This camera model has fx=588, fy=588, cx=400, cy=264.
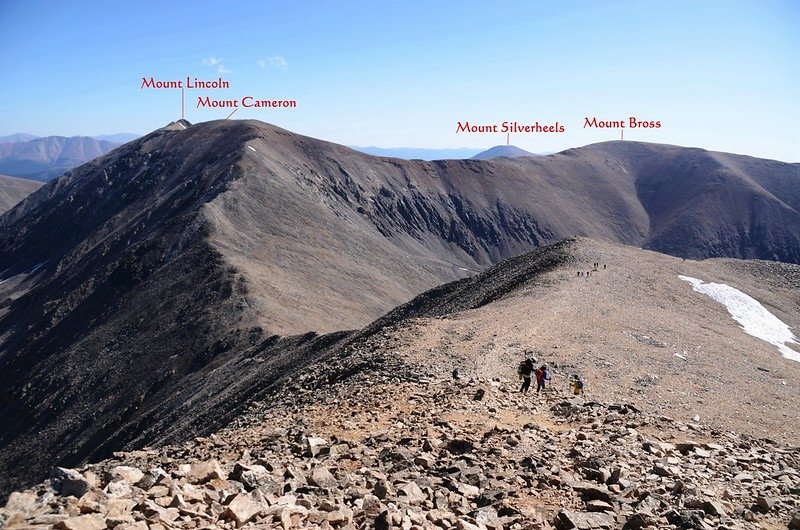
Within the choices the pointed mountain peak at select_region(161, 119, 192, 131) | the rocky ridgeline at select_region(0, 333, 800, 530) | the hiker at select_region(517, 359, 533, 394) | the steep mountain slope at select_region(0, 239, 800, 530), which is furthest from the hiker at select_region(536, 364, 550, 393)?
the pointed mountain peak at select_region(161, 119, 192, 131)

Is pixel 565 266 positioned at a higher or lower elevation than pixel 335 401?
higher

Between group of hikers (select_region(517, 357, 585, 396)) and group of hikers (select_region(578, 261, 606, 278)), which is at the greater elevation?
group of hikers (select_region(578, 261, 606, 278))

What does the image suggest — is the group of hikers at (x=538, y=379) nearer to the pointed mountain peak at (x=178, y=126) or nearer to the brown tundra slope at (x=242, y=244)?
the brown tundra slope at (x=242, y=244)

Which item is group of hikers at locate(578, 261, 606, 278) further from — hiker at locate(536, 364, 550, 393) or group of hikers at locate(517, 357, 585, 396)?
hiker at locate(536, 364, 550, 393)

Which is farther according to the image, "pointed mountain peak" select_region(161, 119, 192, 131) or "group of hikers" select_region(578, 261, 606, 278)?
"pointed mountain peak" select_region(161, 119, 192, 131)

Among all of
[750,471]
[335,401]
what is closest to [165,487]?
[335,401]

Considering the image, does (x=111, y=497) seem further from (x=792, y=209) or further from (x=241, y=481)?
(x=792, y=209)

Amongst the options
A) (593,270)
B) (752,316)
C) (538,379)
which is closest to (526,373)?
(538,379)
